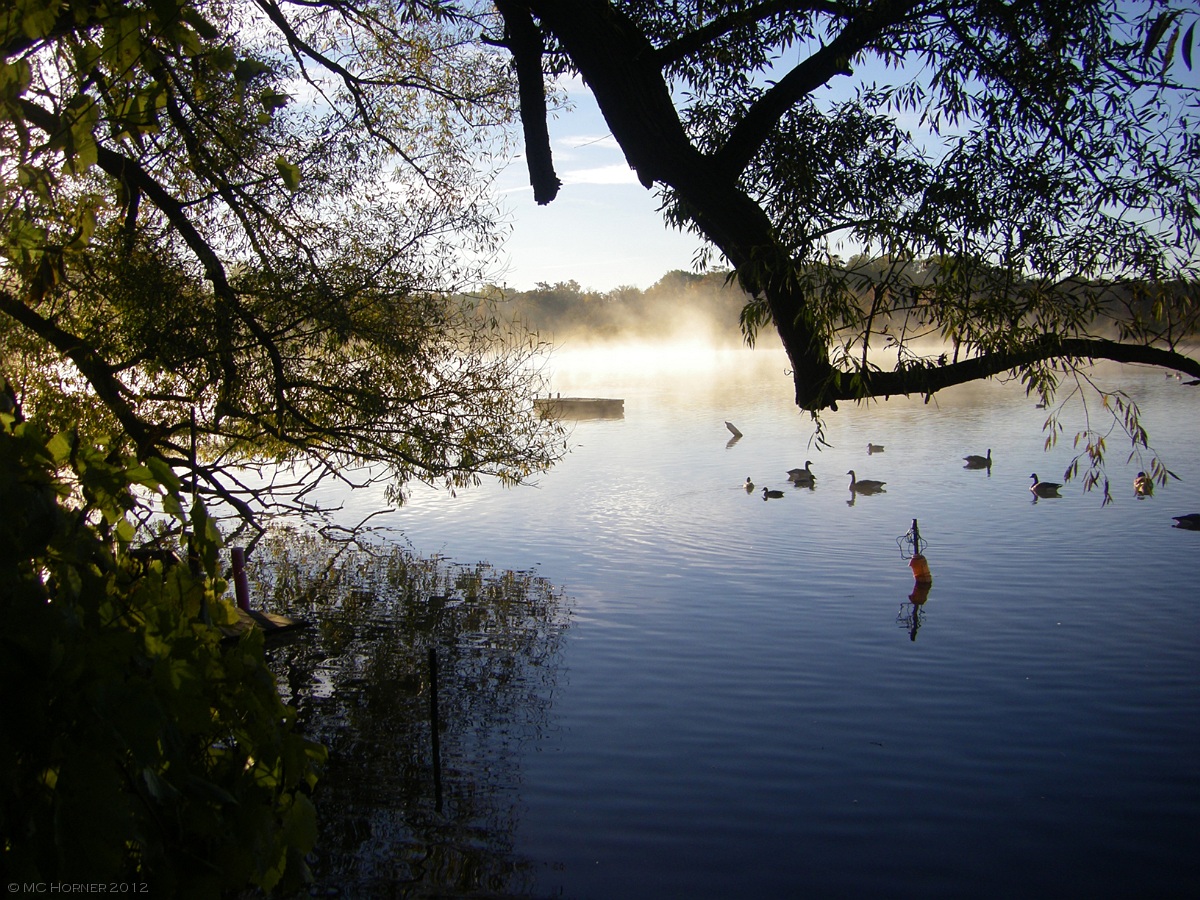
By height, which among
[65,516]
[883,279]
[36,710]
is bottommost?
[36,710]

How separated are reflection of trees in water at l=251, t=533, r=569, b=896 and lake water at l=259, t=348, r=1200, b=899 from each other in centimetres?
4

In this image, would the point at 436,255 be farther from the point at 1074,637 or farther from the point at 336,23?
the point at 1074,637

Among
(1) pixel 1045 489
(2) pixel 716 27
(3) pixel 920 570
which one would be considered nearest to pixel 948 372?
(2) pixel 716 27

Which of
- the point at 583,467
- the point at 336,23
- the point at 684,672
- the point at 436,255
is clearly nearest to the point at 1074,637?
the point at 684,672

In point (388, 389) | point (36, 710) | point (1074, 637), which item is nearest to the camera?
point (36, 710)

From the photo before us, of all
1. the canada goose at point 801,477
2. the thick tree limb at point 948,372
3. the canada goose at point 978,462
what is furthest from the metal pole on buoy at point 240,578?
the canada goose at point 978,462

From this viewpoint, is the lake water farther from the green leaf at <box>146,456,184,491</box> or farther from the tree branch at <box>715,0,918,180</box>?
the green leaf at <box>146,456,184,491</box>

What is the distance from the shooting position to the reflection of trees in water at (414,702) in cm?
712

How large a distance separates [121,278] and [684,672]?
716 centimetres

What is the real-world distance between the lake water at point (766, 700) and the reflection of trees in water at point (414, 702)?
0.13 feet

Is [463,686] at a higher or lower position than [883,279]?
lower

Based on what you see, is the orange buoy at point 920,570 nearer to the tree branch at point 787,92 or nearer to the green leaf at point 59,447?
the tree branch at point 787,92

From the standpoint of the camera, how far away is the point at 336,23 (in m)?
11.9

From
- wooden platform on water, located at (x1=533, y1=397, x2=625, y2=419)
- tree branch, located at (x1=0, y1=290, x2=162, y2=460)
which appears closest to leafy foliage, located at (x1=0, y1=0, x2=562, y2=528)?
tree branch, located at (x1=0, y1=290, x2=162, y2=460)
